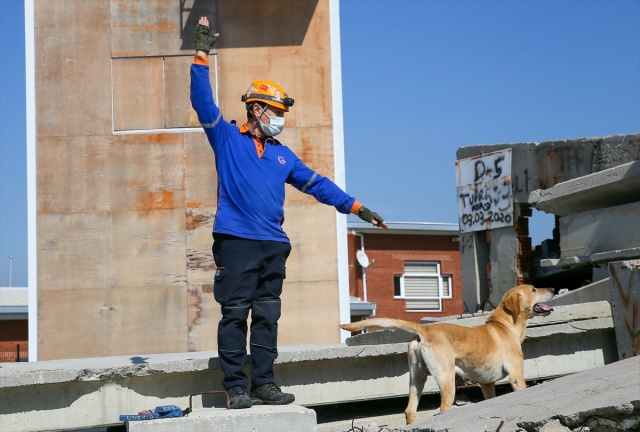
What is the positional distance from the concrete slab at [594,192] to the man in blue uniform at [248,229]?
15.3 ft

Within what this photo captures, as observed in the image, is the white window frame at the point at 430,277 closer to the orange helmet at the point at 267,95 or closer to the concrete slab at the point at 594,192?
the concrete slab at the point at 594,192

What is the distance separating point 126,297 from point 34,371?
6.89 m

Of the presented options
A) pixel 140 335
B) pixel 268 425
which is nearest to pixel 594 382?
pixel 268 425

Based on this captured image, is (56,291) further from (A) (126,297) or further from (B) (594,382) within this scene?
(B) (594,382)

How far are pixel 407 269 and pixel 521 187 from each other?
20.8 metres

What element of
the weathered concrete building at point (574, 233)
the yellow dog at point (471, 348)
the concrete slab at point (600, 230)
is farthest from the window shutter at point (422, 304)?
the yellow dog at point (471, 348)

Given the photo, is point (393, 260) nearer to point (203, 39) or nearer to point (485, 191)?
point (485, 191)

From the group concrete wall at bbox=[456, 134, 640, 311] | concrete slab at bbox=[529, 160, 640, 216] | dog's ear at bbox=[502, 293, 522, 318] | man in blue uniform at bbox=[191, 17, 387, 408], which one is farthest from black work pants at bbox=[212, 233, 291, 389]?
concrete wall at bbox=[456, 134, 640, 311]

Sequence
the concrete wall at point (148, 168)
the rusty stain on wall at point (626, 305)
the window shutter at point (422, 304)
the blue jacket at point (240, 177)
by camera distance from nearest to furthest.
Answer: the blue jacket at point (240, 177), the rusty stain on wall at point (626, 305), the concrete wall at point (148, 168), the window shutter at point (422, 304)

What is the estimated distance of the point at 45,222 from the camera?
13.1m

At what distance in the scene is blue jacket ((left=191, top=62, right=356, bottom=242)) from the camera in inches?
238

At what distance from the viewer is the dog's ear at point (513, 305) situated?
7.40 meters

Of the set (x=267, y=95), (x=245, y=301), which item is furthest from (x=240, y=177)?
(x=245, y=301)

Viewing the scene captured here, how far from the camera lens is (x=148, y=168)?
13.3 meters
